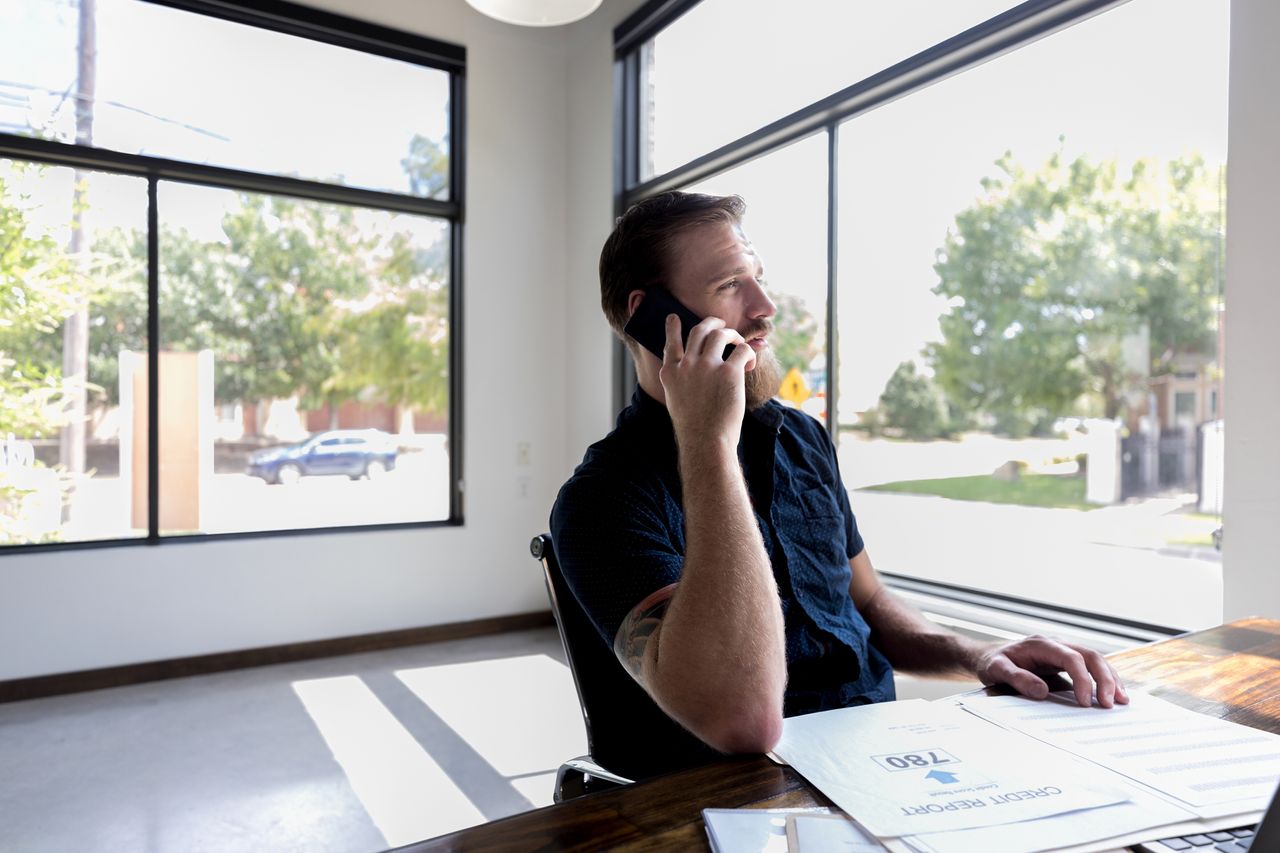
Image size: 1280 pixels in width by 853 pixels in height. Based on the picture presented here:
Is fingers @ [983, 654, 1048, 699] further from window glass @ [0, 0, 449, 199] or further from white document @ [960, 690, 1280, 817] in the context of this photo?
window glass @ [0, 0, 449, 199]

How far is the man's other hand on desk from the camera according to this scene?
0.99 meters

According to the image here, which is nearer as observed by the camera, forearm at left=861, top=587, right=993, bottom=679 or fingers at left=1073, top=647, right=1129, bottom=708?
fingers at left=1073, top=647, right=1129, bottom=708

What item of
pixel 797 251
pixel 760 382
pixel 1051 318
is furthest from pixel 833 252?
pixel 760 382

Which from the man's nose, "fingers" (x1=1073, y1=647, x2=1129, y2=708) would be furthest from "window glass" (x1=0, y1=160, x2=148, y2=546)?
"fingers" (x1=1073, y1=647, x2=1129, y2=708)

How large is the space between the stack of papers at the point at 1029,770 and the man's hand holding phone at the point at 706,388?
0.39 metres

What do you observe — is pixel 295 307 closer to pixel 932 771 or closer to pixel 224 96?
pixel 224 96

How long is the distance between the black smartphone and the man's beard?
0.46ft

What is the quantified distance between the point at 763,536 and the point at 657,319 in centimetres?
40

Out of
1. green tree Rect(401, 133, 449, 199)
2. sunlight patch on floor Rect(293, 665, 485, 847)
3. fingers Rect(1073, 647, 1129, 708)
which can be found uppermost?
green tree Rect(401, 133, 449, 199)

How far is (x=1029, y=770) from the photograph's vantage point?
2.56ft

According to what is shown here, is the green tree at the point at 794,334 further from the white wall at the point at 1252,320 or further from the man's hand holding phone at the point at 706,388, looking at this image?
the man's hand holding phone at the point at 706,388

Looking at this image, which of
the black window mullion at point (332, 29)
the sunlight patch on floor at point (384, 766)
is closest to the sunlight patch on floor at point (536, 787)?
the sunlight patch on floor at point (384, 766)

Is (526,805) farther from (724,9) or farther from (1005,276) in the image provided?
(724,9)

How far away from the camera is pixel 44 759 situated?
2.85 meters
